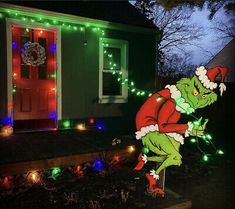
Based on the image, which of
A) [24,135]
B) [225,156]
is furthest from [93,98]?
[225,156]

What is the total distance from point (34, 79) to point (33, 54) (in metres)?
0.66

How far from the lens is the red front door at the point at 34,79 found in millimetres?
6755

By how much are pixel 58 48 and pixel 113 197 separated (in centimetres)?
425

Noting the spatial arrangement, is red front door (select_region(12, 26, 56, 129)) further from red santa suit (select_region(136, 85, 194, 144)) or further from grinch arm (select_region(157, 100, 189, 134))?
grinch arm (select_region(157, 100, 189, 134))

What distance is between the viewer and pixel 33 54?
686 cm

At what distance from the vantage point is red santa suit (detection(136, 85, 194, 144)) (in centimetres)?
385

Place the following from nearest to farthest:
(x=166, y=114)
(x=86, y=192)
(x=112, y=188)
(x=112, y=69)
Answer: (x=166, y=114) < (x=86, y=192) < (x=112, y=188) < (x=112, y=69)

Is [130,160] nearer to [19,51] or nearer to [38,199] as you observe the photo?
[38,199]

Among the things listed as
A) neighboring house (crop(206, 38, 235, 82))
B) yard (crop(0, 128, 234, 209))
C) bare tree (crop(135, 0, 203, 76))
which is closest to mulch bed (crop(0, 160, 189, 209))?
yard (crop(0, 128, 234, 209))

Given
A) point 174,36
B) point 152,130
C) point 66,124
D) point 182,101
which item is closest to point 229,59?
point 174,36

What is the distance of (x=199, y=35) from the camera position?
2386 centimetres

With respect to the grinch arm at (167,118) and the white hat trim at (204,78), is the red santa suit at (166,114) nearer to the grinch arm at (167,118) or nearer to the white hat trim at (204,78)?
the grinch arm at (167,118)

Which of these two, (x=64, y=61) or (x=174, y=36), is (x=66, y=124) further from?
(x=174, y=36)

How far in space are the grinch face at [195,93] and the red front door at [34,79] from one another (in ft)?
14.3
